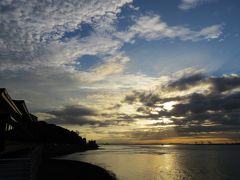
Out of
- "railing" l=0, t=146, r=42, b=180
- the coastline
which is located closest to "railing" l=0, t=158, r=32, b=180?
"railing" l=0, t=146, r=42, b=180

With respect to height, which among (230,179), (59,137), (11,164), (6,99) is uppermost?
(59,137)

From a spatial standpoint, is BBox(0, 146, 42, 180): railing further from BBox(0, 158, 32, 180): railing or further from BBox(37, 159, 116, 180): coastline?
BBox(37, 159, 116, 180): coastline

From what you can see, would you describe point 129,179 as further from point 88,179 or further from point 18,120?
point 18,120

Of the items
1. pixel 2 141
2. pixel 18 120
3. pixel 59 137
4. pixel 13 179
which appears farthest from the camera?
pixel 59 137

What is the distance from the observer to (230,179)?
62219 mm

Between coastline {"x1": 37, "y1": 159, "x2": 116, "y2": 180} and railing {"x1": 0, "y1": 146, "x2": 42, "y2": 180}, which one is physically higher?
railing {"x1": 0, "y1": 146, "x2": 42, "y2": 180}

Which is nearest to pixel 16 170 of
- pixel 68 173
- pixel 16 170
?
pixel 16 170

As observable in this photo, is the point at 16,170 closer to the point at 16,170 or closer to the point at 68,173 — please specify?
the point at 16,170

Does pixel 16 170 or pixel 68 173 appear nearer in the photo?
pixel 16 170

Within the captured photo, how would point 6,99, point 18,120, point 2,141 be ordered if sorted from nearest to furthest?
1. point 6,99
2. point 2,141
3. point 18,120

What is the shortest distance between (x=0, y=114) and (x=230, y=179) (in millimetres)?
54556

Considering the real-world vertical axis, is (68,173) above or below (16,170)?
below

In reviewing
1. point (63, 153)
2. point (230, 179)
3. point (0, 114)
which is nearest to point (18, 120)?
point (0, 114)

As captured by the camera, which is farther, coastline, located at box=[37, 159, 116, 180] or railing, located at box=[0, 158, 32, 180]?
coastline, located at box=[37, 159, 116, 180]
